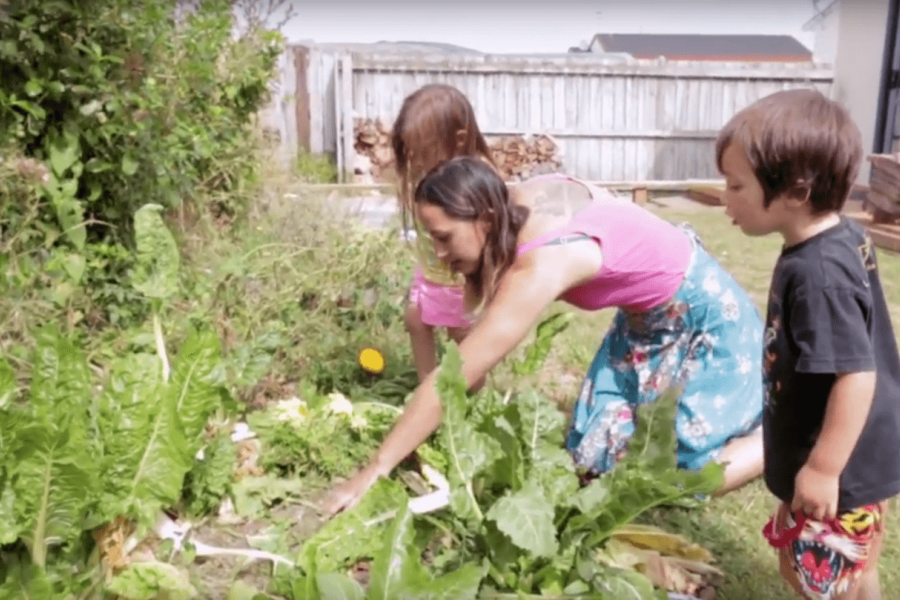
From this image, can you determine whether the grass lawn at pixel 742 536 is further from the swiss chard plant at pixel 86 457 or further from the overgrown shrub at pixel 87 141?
the overgrown shrub at pixel 87 141

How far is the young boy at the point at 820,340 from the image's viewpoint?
150cm

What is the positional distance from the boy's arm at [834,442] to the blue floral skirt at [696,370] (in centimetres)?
90

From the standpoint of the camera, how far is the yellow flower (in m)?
3.04

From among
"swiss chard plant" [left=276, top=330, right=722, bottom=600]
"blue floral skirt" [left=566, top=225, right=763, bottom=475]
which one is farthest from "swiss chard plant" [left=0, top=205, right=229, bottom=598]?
"blue floral skirt" [left=566, top=225, right=763, bottom=475]

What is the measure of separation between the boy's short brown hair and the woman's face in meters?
0.71

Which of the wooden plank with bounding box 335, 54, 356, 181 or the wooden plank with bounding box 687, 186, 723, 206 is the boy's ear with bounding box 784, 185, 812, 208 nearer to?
the wooden plank with bounding box 687, 186, 723, 206

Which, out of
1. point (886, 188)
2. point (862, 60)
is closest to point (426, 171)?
point (886, 188)

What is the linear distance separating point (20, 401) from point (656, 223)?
1740mm

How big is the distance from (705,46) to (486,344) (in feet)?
94.1

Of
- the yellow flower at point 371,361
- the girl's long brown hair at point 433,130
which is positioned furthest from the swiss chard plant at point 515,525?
the yellow flower at point 371,361

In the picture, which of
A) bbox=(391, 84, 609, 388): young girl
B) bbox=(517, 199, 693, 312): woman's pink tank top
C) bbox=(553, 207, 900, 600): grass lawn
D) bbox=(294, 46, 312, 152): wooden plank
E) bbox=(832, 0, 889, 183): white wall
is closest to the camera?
bbox=(553, 207, 900, 600): grass lawn

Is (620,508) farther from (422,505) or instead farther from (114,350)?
(114,350)

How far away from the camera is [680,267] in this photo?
8.13ft

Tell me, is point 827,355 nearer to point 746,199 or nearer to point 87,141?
point 746,199
